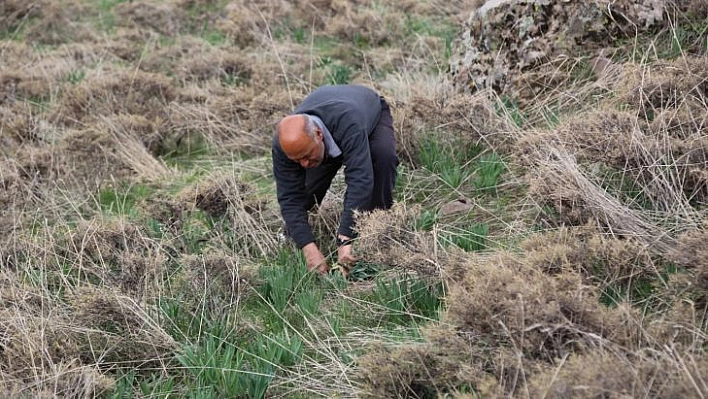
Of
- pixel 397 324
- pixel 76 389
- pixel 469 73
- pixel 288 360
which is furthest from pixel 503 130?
pixel 76 389

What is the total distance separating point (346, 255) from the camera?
435cm

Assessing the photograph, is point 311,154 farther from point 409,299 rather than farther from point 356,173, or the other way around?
point 409,299

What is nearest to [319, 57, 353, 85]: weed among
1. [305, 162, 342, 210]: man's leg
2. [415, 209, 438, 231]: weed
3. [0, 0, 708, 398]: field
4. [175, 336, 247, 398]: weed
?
[0, 0, 708, 398]: field

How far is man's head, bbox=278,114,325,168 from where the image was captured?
4191 mm

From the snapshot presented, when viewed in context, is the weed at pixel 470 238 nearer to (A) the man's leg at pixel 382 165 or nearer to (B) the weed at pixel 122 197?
(A) the man's leg at pixel 382 165

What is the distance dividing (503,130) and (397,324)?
7.06 ft

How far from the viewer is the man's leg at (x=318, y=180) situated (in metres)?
4.82

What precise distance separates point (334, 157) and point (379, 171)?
0.29 metres

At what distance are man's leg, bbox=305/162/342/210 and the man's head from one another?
485 mm

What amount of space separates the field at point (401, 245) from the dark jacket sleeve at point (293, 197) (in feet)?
0.54

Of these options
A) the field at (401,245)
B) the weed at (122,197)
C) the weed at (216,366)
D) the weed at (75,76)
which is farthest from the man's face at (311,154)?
the weed at (75,76)

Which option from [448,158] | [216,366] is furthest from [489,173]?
[216,366]

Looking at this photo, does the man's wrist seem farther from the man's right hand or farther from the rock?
the rock

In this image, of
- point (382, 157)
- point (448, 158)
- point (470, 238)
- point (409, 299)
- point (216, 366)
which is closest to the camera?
point (216, 366)
